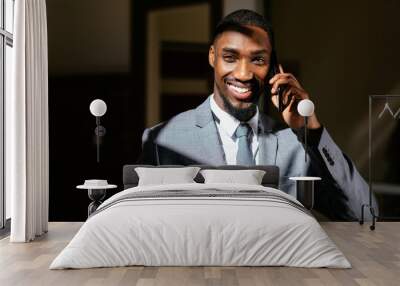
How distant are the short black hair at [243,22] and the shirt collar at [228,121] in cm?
95

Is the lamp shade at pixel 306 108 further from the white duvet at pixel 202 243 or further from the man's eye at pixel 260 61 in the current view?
the white duvet at pixel 202 243

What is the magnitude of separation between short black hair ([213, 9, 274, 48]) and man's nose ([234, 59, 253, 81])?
419 mm

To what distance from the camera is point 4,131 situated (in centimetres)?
678

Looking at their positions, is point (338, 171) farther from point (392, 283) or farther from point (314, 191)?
point (392, 283)

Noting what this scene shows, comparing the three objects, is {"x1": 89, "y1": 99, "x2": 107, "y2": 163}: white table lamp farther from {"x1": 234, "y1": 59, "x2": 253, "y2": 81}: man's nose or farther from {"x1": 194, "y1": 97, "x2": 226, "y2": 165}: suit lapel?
{"x1": 234, "y1": 59, "x2": 253, "y2": 81}: man's nose

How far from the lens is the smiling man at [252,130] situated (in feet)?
24.6

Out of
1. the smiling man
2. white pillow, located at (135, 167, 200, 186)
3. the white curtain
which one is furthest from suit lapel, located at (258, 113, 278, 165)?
the white curtain

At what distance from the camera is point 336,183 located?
24.9 feet

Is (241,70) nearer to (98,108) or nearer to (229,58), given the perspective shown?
(229,58)

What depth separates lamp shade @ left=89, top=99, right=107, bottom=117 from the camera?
7.25m

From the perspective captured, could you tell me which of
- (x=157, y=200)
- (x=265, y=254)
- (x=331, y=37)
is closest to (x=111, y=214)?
(x=157, y=200)

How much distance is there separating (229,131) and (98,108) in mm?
1676

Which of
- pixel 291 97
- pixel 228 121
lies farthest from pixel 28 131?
pixel 291 97

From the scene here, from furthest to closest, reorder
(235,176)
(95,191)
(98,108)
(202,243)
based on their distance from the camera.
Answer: (98,108) → (95,191) → (235,176) → (202,243)
